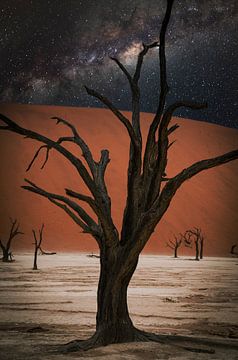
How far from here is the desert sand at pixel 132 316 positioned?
7.24m

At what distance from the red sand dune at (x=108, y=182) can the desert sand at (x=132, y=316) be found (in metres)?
33.4

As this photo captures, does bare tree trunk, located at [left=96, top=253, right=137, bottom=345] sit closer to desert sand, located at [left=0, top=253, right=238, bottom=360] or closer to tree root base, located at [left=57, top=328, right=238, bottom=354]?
tree root base, located at [left=57, top=328, right=238, bottom=354]

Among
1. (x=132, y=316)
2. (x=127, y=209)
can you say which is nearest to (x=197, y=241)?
(x=132, y=316)

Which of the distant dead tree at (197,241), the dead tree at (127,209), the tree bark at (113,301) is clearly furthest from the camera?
the distant dead tree at (197,241)

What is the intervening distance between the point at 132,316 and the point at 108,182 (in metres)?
54.1

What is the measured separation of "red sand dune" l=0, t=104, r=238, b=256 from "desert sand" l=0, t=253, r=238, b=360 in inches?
1314

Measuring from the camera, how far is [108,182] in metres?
65.8

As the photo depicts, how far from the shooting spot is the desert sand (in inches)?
285

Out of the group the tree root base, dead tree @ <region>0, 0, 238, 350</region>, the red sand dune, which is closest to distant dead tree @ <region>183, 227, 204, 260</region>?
the red sand dune

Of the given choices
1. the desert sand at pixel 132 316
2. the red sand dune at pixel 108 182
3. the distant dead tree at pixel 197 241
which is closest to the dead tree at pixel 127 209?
the desert sand at pixel 132 316

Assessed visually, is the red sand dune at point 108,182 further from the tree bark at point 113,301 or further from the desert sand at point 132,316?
the tree bark at point 113,301

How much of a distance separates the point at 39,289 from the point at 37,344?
927cm

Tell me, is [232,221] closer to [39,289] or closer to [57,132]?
[57,132]

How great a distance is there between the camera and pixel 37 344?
789 centimetres
